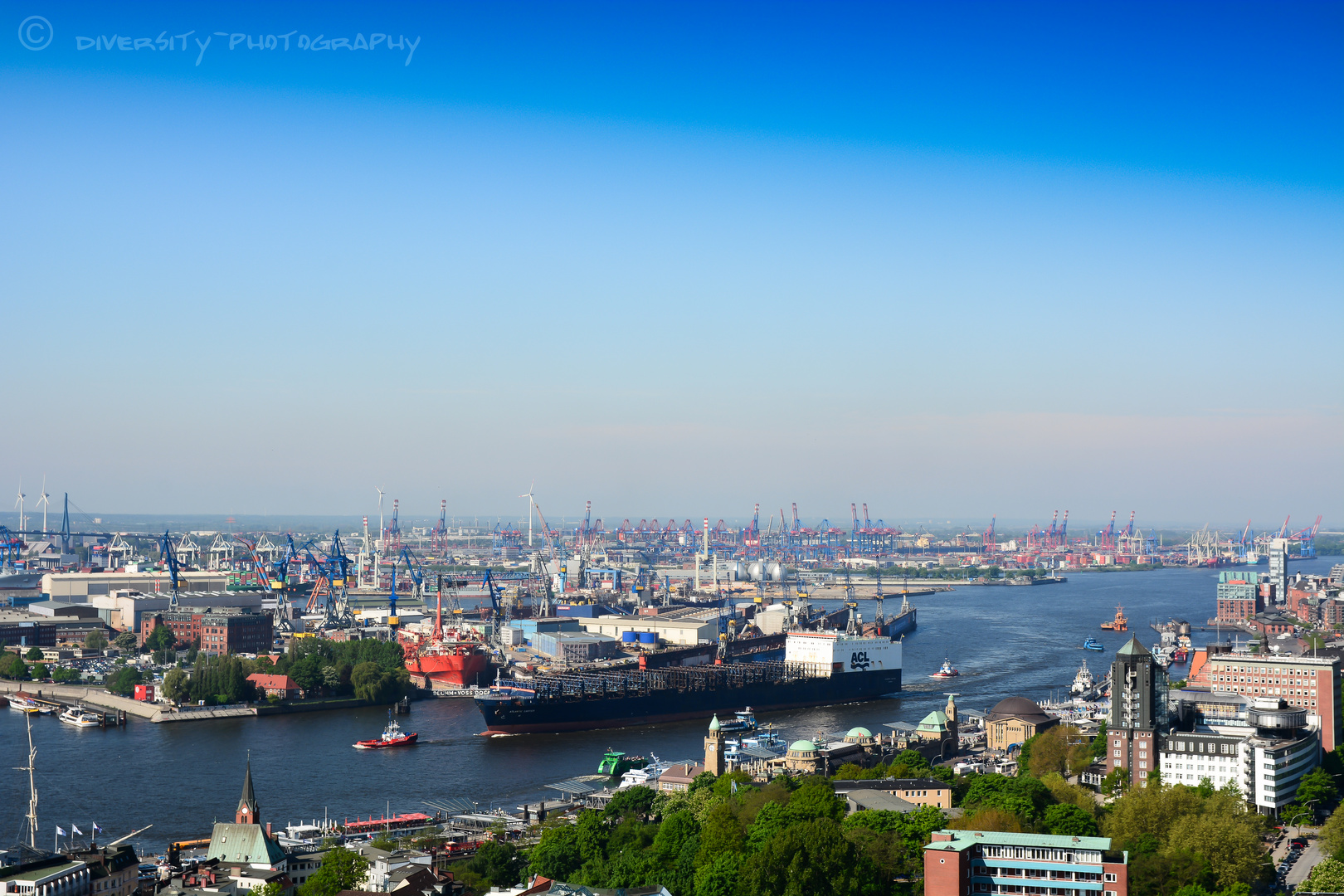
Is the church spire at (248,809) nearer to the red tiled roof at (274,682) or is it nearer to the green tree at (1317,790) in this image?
the green tree at (1317,790)

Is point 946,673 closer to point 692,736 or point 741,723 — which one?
point 741,723

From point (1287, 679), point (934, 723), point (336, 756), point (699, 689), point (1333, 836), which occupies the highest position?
point (1287, 679)

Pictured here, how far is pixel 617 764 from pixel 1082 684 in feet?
28.7

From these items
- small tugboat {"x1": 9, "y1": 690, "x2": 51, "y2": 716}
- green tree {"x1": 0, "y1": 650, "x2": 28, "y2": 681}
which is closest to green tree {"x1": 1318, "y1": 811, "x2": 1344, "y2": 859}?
small tugboat {"x1": 9, "y1": 690, "x2": 51, "y2": 716}

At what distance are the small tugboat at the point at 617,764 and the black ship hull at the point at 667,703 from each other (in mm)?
3128

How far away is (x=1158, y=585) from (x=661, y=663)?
28133 mm

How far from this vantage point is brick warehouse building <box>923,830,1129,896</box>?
350 inches

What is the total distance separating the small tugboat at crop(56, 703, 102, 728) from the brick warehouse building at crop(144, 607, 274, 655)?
592 cm

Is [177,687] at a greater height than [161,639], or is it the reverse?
[161,639]

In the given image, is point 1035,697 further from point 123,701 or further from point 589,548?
point 589,548

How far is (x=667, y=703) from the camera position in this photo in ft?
64.1

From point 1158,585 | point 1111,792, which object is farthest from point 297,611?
point 1158,585

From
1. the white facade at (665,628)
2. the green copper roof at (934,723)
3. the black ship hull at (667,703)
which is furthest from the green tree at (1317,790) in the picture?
the white facade at (665,628)

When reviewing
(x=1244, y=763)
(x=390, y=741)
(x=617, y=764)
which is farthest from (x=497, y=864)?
(x=390, y=741)
